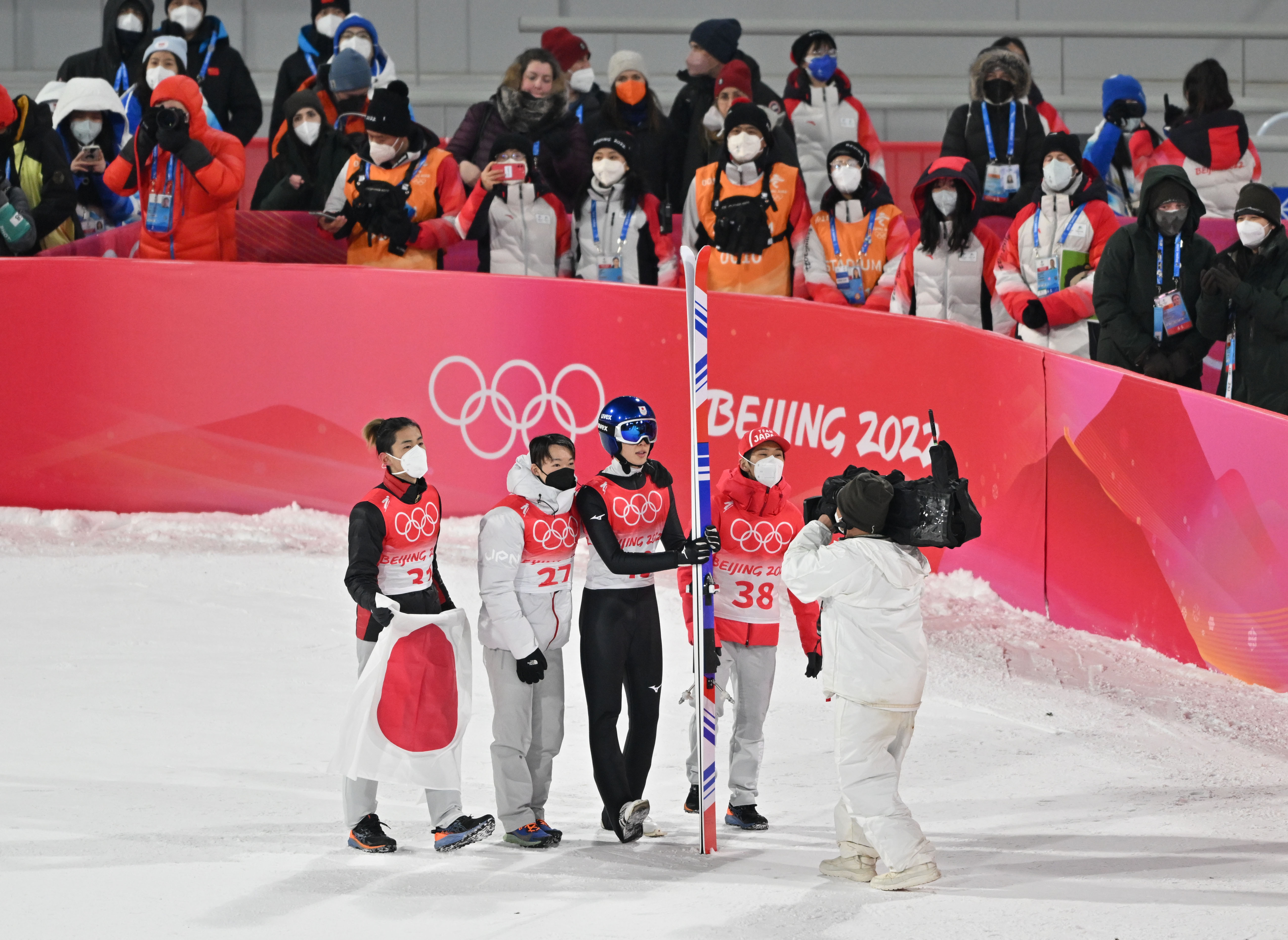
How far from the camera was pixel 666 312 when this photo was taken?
990 cm

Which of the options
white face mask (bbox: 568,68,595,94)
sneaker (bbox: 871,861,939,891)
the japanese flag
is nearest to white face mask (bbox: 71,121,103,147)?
white face mask (bbox: 568,68,595,94)

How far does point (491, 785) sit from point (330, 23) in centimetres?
767

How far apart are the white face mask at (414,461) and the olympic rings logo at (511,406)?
3.72 meters

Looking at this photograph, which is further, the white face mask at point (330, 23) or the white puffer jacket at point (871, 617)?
the white face mask at point (330, 23)

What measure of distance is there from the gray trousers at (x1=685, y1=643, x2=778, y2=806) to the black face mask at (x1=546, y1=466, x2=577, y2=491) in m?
0.92

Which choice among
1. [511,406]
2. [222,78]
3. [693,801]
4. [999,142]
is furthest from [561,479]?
[222,78]

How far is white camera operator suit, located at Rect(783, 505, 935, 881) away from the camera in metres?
5.75

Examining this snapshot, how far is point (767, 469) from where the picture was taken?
6.50 metres

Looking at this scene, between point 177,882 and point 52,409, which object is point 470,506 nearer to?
point 52,409

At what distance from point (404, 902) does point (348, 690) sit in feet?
9.35

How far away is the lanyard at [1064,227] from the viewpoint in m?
9.90

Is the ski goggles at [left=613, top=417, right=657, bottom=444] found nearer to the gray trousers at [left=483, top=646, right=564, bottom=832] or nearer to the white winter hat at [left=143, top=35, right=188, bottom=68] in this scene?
the gray trousers at [left=483, top=646, right=564, bottom=832]

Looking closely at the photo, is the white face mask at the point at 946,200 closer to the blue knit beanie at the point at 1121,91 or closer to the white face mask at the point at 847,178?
the white face mask at the point at 847,178

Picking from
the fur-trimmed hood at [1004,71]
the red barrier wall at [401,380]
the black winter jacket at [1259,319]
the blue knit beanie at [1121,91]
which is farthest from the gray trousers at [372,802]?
the blue knit beanie at [1121,91]
